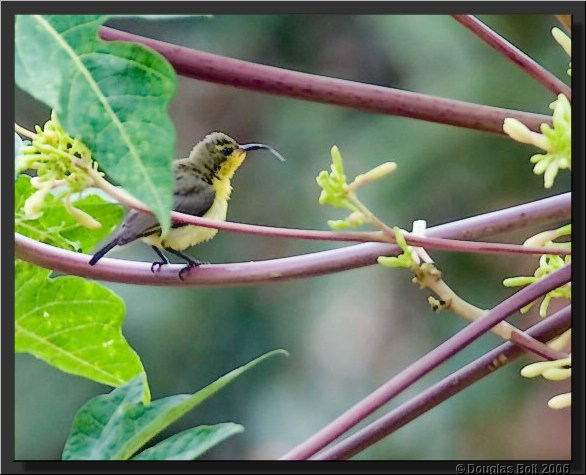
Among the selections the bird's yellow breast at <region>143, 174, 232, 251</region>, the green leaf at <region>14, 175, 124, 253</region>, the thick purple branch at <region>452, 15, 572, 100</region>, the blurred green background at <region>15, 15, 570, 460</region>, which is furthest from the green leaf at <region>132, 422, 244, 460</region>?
the blurred green background at <region>15, 15, 570, 460</region>

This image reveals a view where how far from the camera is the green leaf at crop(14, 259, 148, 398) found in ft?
2.31

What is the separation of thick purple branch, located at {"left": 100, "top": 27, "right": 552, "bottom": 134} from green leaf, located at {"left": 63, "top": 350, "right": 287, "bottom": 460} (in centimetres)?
17

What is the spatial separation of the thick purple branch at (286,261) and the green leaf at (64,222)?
0.09 metres

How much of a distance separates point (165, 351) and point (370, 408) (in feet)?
4.51

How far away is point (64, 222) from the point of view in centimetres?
70

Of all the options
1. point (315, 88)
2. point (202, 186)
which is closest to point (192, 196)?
point (202, 186)

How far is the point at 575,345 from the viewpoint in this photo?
82 cm

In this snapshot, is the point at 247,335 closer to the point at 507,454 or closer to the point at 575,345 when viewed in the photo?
the point at 507,454

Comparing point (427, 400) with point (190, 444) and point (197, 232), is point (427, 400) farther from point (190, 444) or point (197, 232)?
point (197, 232)

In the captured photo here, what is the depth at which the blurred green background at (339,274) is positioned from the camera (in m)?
1.64

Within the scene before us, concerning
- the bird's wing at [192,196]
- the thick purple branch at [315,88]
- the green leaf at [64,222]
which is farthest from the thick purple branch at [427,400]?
the bird's wing at [192,196]

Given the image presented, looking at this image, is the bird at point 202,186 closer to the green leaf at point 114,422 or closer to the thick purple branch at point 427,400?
the green leaf at point 114,422

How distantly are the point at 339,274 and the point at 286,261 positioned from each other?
123cm

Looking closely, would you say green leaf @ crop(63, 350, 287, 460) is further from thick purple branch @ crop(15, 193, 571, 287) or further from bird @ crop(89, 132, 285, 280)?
bird @ crop(89, 132, 285, 280)
